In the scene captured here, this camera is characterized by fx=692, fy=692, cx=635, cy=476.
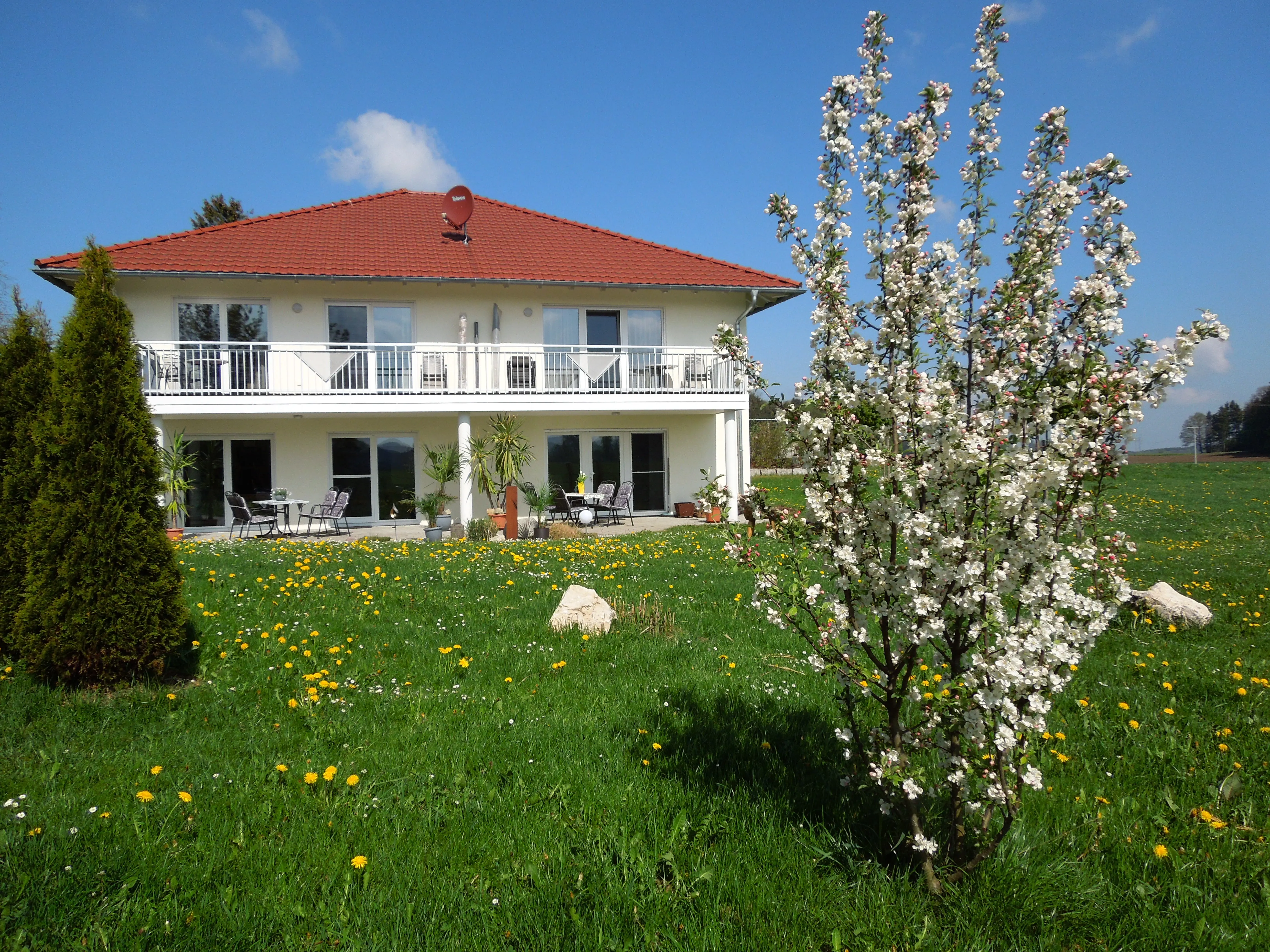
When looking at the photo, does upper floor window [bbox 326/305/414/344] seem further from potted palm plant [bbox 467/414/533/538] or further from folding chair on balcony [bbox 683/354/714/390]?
folding chair on balcony [bbox 683/354/714/390]

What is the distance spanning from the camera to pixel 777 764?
343 centimetres

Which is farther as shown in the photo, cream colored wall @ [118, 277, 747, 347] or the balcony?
cream colored wall @ [118, 277, 747, 347]

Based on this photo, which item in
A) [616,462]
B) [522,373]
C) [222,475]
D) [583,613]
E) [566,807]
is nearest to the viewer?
[566,807]

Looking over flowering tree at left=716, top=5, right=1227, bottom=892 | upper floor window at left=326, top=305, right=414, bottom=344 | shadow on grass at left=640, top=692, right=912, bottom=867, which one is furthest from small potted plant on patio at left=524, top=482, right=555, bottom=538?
flowering tree at left=716, top=5, right=1227, bottom=892

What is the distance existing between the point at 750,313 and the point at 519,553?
12726mm

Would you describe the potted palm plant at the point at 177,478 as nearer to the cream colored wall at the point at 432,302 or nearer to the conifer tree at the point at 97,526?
the cream colored wall at the point at 432,302

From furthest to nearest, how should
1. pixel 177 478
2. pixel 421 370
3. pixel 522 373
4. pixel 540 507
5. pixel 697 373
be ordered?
pixel 697 373, pixel 522 373, pixel 421 370, pixel 540 507, pixel 177 478

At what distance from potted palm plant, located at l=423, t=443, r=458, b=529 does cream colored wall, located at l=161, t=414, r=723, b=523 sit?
0.22 m

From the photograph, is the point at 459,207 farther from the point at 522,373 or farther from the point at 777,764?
the point at 777,764

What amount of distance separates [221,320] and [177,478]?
436 cm

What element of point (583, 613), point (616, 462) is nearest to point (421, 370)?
point (616, 462)

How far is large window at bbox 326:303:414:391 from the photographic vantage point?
50.2 feet

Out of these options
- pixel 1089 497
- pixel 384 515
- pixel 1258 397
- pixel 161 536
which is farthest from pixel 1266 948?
pixel 1258 397

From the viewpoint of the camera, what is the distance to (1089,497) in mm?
2275
